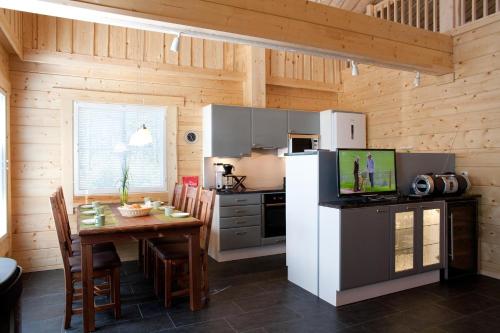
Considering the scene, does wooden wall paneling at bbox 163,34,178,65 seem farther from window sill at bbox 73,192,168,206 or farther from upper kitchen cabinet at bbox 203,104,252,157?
window sill at bbox 73,192,168,206

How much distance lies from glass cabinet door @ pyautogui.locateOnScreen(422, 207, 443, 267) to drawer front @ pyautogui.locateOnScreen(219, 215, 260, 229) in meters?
2.06

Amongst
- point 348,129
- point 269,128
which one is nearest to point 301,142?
point 269,128

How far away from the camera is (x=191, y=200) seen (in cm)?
388

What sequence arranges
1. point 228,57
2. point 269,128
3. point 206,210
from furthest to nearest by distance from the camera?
point 228,57 → point 269,128 → point 206,210

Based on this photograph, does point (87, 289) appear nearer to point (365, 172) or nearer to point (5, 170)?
point (5, 170)

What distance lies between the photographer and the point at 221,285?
3777mm

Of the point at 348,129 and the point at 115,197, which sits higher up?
the point at 348,129

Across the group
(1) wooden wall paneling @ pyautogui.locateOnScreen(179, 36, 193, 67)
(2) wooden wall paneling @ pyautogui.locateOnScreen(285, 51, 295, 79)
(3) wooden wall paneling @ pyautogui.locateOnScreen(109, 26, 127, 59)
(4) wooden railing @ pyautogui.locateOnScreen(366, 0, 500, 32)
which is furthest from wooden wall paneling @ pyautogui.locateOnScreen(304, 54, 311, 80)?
(3) wooden wall paneling @ pyautogui.locateOnScreen(109, 26, 127, 59)

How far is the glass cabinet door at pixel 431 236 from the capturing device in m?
3.71

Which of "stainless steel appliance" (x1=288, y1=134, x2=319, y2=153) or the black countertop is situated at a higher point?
"stainless steel appliance" (x1=288, y1=134, x2=319, y2=153)

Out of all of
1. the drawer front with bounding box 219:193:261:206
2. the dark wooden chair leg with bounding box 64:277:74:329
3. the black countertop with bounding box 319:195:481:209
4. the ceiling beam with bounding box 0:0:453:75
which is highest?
the ceiling beam with bounding box 0:0:453:75

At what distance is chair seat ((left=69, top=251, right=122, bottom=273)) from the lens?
9.43 ft

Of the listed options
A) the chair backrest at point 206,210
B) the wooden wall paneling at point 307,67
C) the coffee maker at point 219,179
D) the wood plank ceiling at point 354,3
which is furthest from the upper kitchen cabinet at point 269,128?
the wood plank ceiling at point 354,3

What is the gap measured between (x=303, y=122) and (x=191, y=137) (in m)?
1.72
